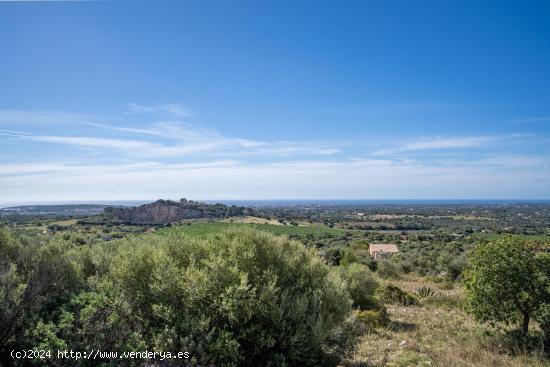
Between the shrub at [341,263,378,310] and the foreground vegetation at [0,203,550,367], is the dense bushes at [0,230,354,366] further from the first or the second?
the shrub at [341,263,378,310]

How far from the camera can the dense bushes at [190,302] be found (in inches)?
275

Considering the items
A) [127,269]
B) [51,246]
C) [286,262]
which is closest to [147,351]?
[127,269]

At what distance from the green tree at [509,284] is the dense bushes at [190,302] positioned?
4542 mm

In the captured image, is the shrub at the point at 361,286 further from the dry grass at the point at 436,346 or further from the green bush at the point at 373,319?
the green bush at the point at 373,319

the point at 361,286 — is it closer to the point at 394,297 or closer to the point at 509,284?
the point at 394,297

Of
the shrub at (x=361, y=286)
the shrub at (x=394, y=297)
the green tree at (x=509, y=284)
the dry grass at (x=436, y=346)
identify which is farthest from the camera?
the shrub at (x=394, y=297)

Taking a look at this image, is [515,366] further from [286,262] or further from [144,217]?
[144,217]

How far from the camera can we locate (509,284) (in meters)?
10.6

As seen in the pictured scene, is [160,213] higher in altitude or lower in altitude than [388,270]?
higher

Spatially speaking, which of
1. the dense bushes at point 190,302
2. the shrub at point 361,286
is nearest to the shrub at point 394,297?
the shrub at point 361,286

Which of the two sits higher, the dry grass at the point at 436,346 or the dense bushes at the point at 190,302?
the dense bushes at the point at 190,302

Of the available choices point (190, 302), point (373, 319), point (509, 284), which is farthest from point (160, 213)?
point (509, 284)

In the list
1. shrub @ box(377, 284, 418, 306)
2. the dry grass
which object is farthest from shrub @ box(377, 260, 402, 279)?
the dry grass

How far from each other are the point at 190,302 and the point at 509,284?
354 inches
